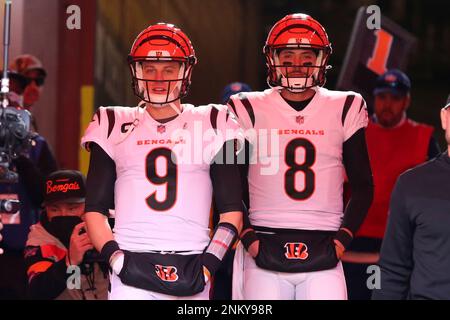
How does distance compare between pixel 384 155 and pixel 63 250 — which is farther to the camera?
pixel 384 155

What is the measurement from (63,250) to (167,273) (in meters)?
0.97

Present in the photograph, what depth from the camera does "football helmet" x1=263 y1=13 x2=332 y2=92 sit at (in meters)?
4.28

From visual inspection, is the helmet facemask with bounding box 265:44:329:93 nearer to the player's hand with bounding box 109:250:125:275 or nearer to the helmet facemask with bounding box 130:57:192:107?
the helmet facemask with bounding box 130:57:192:107

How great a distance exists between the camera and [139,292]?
3.91 metres

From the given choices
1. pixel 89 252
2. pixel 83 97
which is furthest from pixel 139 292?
pixel 83 97

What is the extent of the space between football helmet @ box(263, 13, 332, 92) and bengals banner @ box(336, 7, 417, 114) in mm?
2306

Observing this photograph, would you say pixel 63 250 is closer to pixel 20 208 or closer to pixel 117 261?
pixel 20 208

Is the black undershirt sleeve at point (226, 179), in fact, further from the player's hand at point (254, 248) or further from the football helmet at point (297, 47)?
the football helmet at point (297, 47)

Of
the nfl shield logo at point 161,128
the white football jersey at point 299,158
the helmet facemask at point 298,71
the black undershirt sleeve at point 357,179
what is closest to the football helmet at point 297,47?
the helmet facemask at point 298,71

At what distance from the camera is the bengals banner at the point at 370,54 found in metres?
6.67

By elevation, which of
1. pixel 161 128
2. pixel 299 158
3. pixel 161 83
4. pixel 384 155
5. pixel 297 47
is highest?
pixel 297 47

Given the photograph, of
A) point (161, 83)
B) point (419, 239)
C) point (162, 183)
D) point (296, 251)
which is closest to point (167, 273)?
point (162, 183)

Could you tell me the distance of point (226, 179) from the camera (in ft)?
13.1

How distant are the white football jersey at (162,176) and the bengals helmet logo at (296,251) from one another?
1.28ft
